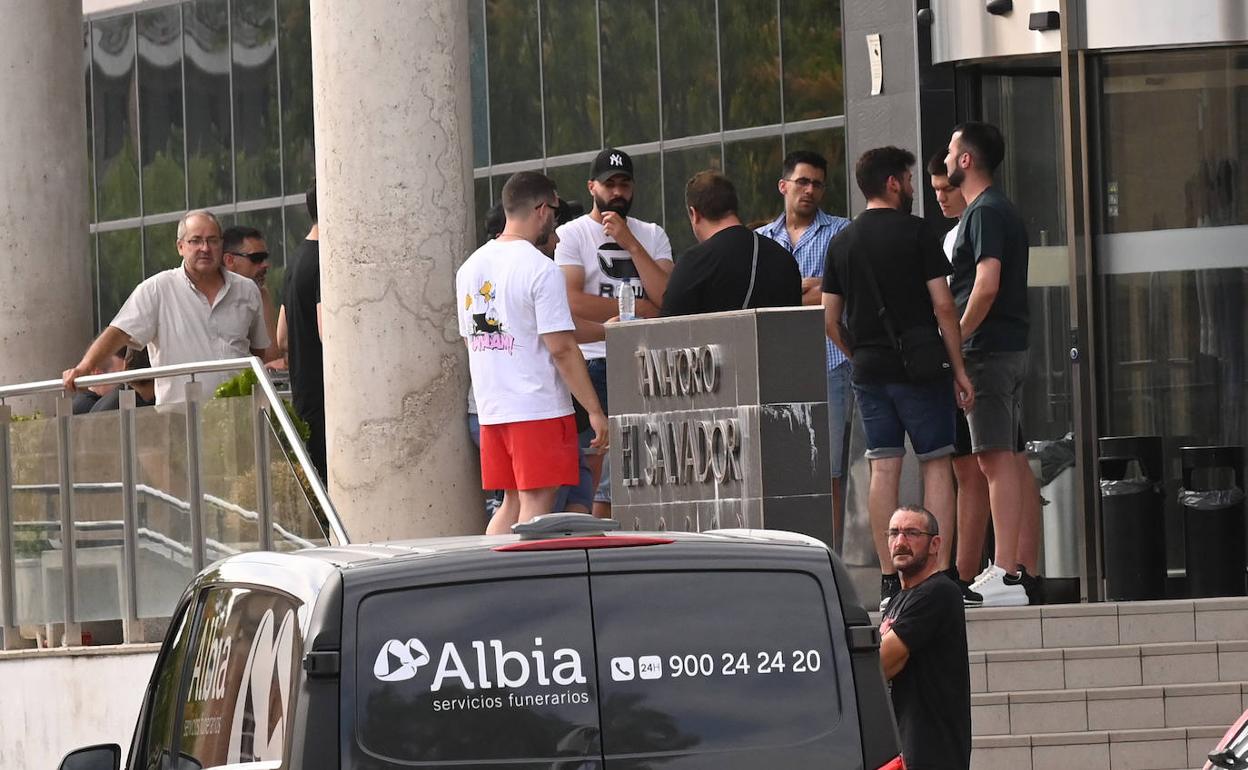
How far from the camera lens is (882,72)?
48.8ft

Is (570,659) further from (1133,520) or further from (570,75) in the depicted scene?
(570,75)

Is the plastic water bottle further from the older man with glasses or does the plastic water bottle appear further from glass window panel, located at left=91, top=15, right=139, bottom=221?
glass window panel, located at left=91, top=15, right=139, bottom=221

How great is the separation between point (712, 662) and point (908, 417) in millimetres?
6062

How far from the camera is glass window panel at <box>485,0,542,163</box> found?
21.3 meters

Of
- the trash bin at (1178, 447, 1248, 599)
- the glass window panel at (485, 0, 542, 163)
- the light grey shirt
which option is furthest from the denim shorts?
the glass window panel at (485, 0, 542, 163)

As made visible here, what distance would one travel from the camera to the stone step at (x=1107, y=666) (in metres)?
10.5

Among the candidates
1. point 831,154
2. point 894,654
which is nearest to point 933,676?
point 894,654

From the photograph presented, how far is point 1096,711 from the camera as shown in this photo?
1032 centimetres

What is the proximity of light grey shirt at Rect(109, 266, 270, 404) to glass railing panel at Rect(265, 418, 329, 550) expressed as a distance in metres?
1.27

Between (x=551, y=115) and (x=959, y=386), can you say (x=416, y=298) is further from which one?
(x=551, y=115)

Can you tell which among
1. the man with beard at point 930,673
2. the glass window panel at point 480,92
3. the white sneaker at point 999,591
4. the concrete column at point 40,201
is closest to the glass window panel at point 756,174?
the glass window panel at point 480,92

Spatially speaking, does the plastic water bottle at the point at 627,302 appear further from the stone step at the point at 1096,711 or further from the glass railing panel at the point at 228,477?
the stone step at the point at 1096,711

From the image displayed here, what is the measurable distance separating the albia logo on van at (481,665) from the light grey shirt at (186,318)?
7844 millimetres

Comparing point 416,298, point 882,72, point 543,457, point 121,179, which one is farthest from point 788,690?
point 121,179
